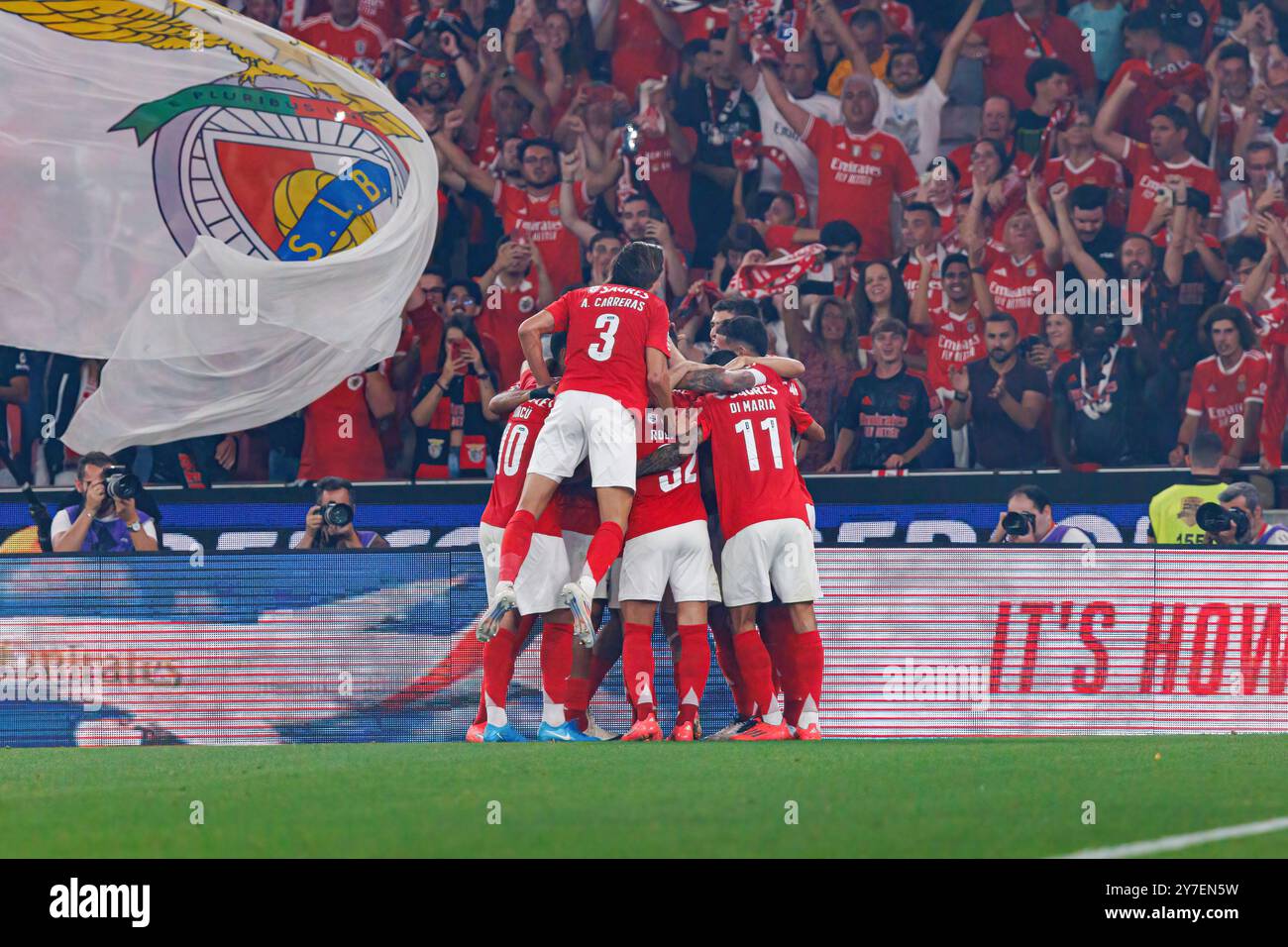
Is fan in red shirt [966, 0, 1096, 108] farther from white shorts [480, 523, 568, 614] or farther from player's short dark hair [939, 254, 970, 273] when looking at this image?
white shorts [480, 523, 568, 614]

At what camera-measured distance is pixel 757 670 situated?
7914 millimetres

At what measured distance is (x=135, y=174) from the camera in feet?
35.2

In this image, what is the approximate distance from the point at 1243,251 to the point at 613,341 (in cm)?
609

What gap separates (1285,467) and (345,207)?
626cm

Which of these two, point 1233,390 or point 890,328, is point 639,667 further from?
point 1233,390

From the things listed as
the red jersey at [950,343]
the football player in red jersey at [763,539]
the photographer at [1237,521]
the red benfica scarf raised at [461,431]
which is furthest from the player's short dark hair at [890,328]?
the football player in red jersey at [763,539]

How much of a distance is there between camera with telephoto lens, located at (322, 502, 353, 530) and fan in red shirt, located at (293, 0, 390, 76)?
434 centimetres

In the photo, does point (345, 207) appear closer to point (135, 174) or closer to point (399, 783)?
point (135, 174)

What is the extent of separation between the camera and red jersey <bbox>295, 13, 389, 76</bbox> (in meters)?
12.8

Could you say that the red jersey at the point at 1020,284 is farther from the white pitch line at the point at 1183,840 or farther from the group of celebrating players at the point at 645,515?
Result: the white pitch line at the point at 1183,840

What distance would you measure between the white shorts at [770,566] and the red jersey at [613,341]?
0.81m

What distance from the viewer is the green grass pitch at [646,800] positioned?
4457 mm

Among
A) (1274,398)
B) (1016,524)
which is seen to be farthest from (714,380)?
(1274,398)
